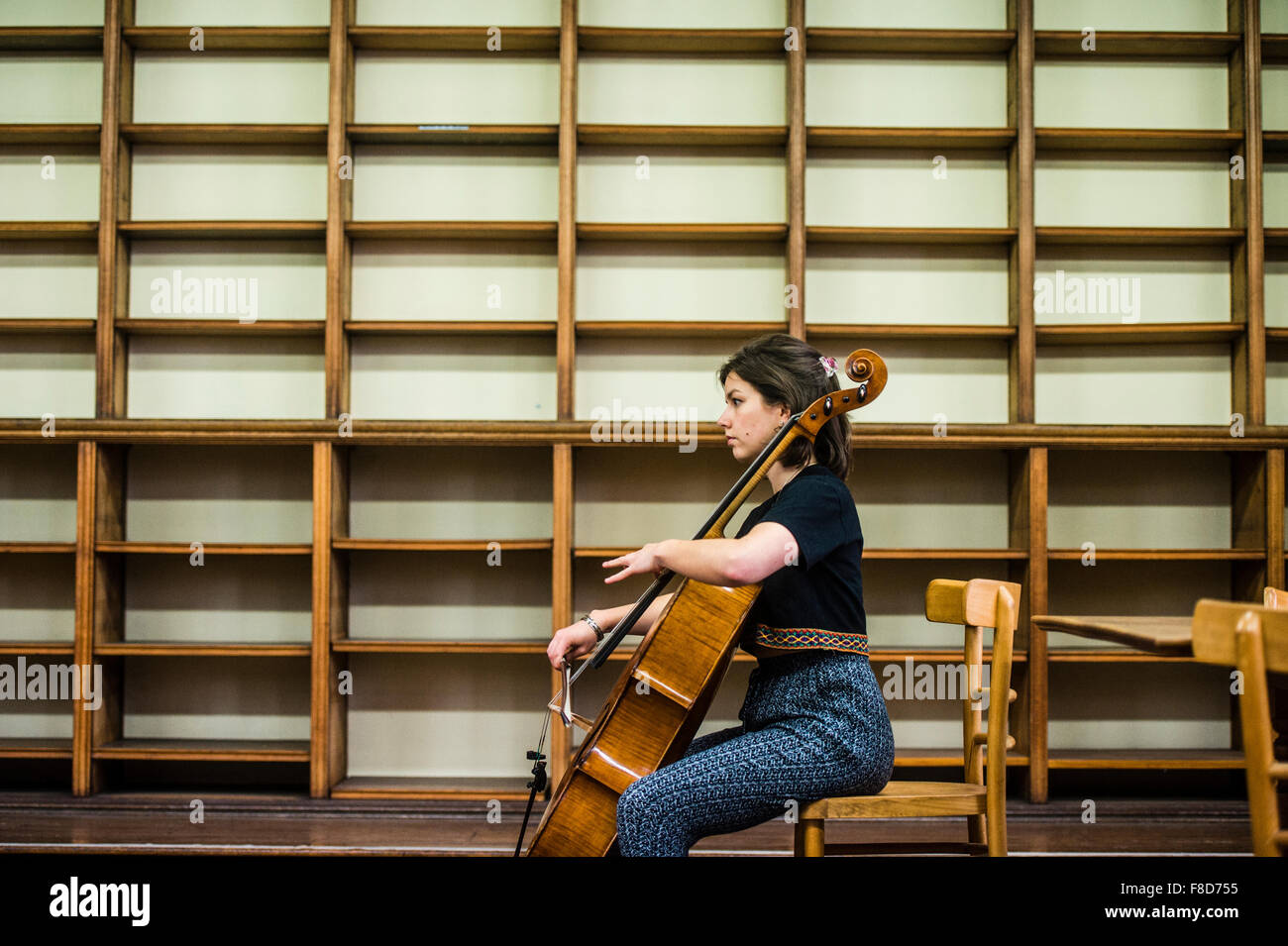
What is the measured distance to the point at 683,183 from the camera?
3.57 m

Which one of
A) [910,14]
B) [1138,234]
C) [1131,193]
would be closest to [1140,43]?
[1131,193]

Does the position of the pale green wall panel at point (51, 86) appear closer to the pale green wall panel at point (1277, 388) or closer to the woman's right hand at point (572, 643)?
the woman's right hand at point (572, 643)

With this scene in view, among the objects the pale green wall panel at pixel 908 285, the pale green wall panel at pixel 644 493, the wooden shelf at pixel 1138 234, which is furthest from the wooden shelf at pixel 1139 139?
the pale green wall panel at pixel 644 493

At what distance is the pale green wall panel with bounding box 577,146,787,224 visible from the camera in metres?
3.56

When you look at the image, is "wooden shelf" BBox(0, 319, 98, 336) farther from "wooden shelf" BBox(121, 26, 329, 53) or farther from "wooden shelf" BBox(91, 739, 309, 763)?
"wooden shelf" BBox(91, 739, 309, 763)

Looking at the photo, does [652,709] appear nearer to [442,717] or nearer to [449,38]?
[442,717]

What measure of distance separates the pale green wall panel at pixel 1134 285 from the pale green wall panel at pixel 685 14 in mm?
1403

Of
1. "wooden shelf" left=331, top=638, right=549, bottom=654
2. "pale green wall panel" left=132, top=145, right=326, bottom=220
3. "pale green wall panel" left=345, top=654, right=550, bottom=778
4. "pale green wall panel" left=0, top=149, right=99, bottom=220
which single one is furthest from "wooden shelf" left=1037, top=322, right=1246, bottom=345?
"pale green wall panel" left=0, top=149, right=99, bottom=220

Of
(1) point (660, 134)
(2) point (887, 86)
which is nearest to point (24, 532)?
(1) point (660, 134)

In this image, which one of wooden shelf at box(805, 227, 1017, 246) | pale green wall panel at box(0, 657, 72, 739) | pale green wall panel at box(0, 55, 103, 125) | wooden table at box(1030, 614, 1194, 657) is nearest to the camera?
wooden table at box(1030, 614, 1194, 657)

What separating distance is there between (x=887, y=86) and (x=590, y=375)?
1590 mm

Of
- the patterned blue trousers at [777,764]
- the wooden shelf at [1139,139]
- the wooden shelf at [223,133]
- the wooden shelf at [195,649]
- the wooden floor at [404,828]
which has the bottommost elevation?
the wooden floor at [404,828]

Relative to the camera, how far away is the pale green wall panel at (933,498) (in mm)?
3531

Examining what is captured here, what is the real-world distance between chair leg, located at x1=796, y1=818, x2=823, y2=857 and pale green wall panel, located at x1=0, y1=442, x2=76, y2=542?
3.17m
